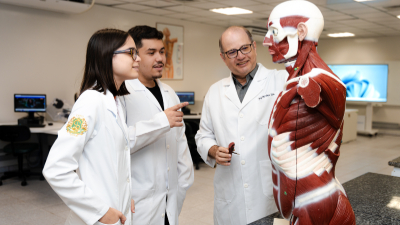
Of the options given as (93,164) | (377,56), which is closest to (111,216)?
(93,164)

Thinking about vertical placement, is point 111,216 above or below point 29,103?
below

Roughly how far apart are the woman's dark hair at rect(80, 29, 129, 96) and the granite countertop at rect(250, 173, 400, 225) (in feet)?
2.67

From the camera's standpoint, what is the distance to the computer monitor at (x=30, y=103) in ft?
17.4

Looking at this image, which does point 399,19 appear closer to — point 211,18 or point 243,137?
point 211,18

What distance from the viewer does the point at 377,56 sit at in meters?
10.4

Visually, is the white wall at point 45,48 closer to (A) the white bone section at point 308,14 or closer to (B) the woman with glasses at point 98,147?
(B) the woman with glasses at point 98,147

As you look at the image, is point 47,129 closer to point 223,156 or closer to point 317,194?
point 223,156

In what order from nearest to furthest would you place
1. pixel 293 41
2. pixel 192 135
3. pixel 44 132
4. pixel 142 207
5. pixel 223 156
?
1. pixel 293 41
2. pixel 223 156
3. pixel 142 207
4. pixel 44 132
5. pixel 192 135

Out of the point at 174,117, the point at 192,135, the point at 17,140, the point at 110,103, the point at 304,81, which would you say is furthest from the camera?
the point at 192,135

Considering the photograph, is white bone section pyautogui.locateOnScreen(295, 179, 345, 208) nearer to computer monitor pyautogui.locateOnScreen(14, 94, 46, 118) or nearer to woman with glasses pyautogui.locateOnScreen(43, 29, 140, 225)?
woman with glasses pyautogui.locateOnScreen(43, 29, 140, 225)

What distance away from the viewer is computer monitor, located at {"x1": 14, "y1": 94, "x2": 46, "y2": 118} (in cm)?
530

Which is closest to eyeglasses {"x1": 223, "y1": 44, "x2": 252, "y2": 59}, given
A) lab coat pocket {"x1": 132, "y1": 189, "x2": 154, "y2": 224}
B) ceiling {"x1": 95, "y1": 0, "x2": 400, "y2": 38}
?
lab coat pocket {"x1": 132, "y1": 189, "x2": 154, "y2": 224}

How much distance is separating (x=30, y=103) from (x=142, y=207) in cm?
431

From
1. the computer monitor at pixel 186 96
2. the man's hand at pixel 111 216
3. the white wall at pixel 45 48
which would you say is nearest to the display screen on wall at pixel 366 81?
the computer monitor at pixel 186 96
